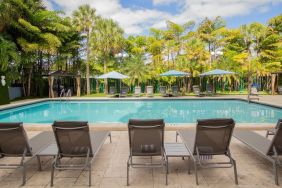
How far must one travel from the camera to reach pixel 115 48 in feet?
77.0

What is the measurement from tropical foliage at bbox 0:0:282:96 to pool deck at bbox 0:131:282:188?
1218 centimetres

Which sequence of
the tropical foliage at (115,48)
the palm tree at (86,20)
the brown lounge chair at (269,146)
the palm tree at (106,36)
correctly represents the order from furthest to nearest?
the palm tree at (106,36) < the palm tree at (86,20) < the tropical foliage at (115,48) < the brown lounge chair at (269,146)

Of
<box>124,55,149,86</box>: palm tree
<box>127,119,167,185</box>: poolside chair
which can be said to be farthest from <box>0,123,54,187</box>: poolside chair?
<box>124,55,149,86</box>: palm tree

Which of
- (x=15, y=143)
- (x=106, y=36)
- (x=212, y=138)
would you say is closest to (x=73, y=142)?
(x=15, y=143)

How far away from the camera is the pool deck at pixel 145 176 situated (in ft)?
10.9

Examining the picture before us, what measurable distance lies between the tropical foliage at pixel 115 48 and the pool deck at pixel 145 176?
40.0 feet

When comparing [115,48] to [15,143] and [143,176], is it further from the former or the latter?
[143,176]

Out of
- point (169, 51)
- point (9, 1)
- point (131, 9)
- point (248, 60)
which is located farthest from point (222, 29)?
point (9, 1)

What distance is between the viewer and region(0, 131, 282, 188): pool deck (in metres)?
3.31

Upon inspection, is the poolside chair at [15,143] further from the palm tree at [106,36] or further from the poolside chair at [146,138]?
the palm tree at [106,36]

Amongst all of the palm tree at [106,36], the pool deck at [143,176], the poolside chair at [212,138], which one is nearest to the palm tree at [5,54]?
the palm tree at [106,36]

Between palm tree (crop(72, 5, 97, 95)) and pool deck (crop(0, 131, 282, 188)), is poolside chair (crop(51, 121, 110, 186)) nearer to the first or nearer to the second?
pool deck (crop(0, 131, 282, 188))

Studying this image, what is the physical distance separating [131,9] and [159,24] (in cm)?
603

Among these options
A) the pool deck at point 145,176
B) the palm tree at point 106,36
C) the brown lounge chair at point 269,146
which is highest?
the palm tree at point 106,36
